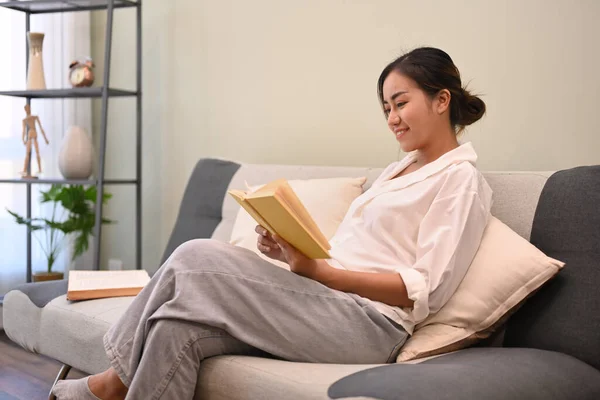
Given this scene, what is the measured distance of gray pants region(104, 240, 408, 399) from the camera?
1553mm

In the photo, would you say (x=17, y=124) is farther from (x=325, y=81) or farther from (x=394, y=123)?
(x=394, y=123)

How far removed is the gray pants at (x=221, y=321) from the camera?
1.55m

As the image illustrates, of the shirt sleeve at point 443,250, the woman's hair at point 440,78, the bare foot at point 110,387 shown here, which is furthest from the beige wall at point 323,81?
the bare foot at point 110,387

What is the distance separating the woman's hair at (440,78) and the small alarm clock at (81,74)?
2.00m

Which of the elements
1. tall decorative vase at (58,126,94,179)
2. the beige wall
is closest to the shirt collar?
the beige wall

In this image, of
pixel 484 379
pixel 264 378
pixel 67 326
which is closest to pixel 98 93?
pixel 67 326

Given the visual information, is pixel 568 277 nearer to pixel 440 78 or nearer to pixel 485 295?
pixel 485 295

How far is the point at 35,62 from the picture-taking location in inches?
139

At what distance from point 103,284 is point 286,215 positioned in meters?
1.13

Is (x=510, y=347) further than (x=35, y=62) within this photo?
No

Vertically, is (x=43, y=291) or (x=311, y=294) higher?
(x=311, y=294)

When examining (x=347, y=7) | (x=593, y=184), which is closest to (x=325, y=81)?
(x=347, y=7)

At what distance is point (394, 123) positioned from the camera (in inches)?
75.2

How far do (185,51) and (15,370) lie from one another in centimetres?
161
